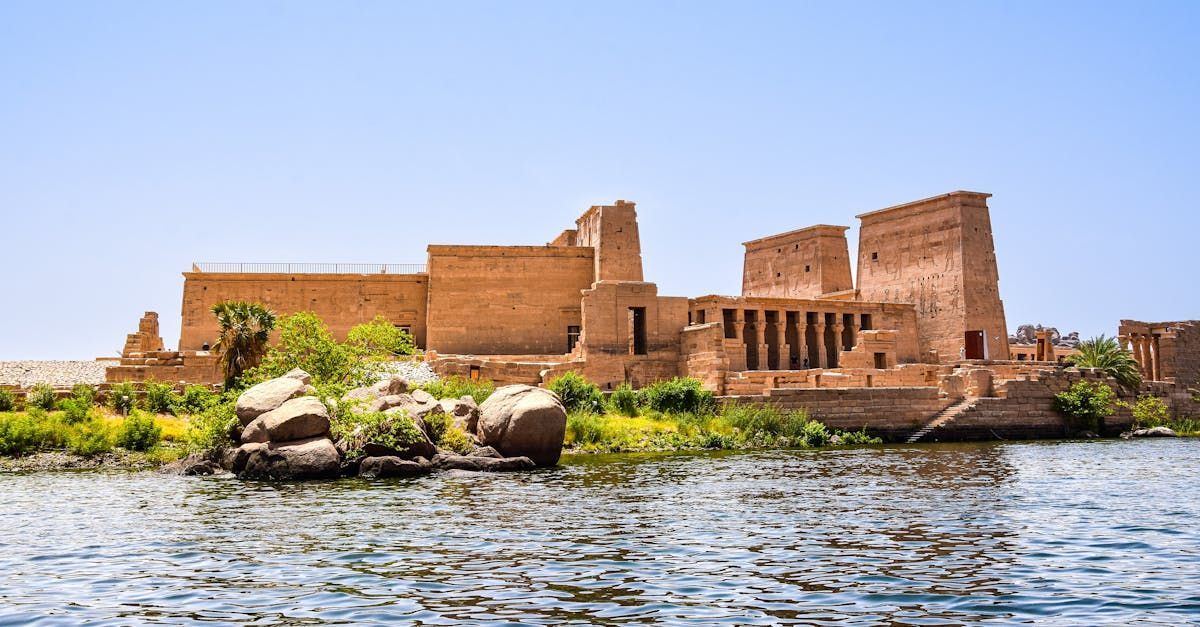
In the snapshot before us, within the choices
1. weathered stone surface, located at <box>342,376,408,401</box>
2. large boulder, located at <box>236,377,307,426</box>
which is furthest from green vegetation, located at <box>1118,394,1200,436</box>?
large boulder, located at <box>236,377,307,426</box>

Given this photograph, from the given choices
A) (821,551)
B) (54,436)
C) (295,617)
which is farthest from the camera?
(54,436)

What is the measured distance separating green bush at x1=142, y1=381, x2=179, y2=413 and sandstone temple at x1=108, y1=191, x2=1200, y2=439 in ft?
12.5

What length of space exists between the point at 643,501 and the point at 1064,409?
1974cm

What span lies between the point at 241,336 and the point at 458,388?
229 inches

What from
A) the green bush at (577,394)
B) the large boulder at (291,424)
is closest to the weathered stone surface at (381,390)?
the large boulder at (291,424)

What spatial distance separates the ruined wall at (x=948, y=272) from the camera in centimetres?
3934

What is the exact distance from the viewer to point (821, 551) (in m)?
10.8

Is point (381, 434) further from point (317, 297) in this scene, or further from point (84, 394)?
point (317, 297)

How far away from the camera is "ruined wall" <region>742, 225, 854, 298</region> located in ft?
147

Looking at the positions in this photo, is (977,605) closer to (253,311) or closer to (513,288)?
(253,311)

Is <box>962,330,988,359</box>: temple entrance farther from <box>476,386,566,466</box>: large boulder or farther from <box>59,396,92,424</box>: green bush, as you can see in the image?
<box>59,396,92,424</box>: green bush

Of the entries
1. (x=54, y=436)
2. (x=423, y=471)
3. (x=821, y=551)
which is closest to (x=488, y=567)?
(x=821, y=551)

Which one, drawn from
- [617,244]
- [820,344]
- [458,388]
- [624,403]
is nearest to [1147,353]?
[820,344]

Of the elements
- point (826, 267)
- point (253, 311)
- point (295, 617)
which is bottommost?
point (295, 617)
